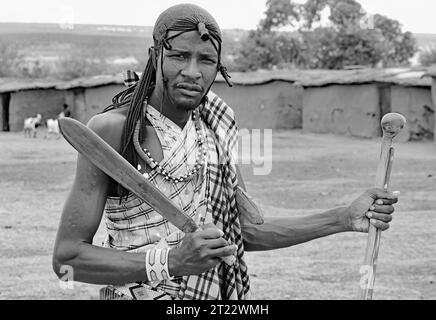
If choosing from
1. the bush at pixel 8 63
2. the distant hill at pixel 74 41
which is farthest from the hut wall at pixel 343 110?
the distant hill at pixel 74 41

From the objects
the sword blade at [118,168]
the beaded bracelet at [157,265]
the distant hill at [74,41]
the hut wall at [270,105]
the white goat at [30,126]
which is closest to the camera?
the sword blade at [118,168]

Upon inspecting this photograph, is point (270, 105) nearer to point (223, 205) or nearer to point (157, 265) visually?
point (223, 205)

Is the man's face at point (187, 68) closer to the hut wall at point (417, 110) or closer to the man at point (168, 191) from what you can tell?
the man at point (168, 191)

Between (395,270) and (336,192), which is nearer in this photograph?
(395,270)

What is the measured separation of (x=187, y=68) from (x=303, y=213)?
6794 millimetres

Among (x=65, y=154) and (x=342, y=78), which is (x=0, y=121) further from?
(x=342, y=78)

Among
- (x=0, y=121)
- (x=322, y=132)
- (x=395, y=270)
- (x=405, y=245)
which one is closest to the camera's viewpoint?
(x=395, y=270)

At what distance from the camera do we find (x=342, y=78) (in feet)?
60.7

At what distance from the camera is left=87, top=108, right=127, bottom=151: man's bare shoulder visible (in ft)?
6.57

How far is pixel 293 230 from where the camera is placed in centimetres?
238

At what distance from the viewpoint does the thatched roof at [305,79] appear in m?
17.1

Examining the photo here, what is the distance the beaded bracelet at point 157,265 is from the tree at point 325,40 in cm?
2718
